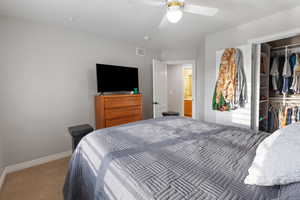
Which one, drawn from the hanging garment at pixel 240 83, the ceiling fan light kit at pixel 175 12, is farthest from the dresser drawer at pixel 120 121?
the ceiling fan light kit at pixel 175 12

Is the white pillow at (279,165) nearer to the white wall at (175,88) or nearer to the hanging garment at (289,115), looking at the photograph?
the hanging garment at (289,115)

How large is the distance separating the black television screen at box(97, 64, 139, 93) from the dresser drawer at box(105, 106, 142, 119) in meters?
0.44

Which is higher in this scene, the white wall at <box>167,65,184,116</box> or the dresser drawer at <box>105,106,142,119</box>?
Answer: the white wall at <box>167,65,184,116</box>

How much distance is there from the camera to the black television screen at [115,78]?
9.73ft

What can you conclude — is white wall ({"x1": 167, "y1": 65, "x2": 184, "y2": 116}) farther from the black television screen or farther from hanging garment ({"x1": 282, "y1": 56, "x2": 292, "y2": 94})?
hanging garment ({"x1": 282, "y1": 56, "x2": 292, "y2": 94})

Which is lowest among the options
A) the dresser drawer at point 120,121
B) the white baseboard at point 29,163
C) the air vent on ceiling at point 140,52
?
the white baseboard at point 29,163

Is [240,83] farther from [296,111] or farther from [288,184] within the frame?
[288,184]

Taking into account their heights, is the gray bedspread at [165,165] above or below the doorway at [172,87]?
below

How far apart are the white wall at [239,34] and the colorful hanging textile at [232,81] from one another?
0.28 meters

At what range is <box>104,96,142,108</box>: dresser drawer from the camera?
2.90 meters

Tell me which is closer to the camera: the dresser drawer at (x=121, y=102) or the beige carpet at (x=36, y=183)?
the beige carpet at (x=36, y=183)

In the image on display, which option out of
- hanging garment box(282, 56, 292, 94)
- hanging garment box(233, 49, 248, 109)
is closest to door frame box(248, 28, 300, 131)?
hanging garment box(233, 49, 248, 109)

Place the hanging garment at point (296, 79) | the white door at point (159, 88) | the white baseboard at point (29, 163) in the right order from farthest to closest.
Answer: the white door at point (159, 88) → the hanging garment at point (296, 79) → the white baseboard at point (29, 163)

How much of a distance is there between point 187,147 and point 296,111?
299cm
